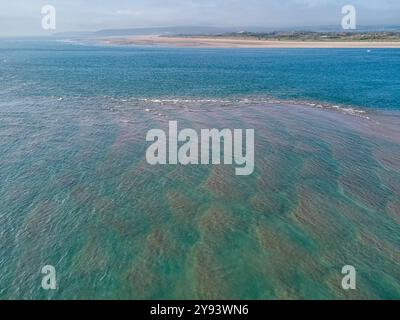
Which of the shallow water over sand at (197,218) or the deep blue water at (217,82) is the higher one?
the deep blue water at (217,82)

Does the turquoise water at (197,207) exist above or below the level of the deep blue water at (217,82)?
below

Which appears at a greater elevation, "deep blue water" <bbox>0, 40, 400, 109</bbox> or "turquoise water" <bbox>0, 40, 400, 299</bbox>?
"deep blue water" <bbox>0, 40, 400, 109</bbox>

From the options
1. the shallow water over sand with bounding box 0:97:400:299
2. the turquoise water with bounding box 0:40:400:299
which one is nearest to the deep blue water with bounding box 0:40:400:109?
the turquoise water with bounding box 0:40:400:299

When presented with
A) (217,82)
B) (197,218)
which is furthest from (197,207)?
(217,82)

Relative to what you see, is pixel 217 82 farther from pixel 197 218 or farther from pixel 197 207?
pixel 197 218

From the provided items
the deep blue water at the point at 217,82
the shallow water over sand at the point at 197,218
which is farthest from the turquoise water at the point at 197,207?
the deep blue water at the point at 217,82

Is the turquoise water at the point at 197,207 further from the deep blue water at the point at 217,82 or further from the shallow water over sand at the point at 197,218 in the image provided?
the deep blue water at the point at 217,82

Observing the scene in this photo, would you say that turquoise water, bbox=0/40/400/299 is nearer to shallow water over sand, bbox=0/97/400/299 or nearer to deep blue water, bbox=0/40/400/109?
shallow water over sand, bbox=0/97/400/299

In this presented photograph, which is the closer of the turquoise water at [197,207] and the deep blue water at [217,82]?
the turquoise water at [197,207]
